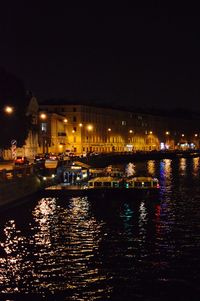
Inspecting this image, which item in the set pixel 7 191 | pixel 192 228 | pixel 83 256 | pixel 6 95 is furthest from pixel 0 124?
pixel 83 256

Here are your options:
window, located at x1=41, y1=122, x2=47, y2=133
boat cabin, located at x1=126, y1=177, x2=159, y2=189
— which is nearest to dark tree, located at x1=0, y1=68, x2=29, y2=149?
boat cabin, located at x1=126, y1=177, x2=159, y2=189

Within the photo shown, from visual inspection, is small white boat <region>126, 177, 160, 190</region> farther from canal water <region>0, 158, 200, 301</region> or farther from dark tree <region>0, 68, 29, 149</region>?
dark tree <region>0, 68, 29, 149</region>

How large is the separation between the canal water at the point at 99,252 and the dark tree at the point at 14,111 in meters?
27.6

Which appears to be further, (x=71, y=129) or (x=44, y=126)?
(x=71, y=129)

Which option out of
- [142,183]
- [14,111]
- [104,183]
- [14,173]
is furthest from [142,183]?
[14,111]

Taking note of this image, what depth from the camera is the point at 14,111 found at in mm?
88438

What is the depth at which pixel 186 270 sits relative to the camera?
3250 centimetres

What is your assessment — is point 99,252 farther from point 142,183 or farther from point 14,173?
point 142,183

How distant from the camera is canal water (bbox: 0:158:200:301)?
2930 centimetres

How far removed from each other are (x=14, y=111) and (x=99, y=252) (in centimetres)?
5451

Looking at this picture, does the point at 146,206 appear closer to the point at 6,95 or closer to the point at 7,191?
the point at 7,191

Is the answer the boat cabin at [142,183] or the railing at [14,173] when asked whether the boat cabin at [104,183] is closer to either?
the boat cabin at [142,183]

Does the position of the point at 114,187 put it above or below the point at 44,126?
below

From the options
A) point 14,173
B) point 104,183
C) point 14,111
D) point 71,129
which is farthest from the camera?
point 71,129
